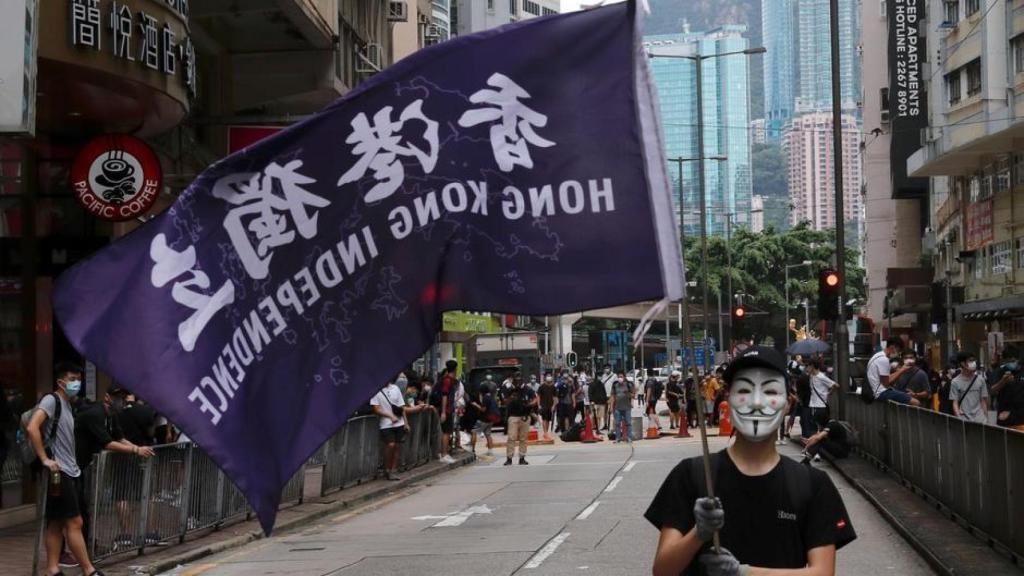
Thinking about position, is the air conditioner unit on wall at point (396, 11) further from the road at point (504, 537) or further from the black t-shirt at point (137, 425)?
the black t-shirt at point (137, 425)

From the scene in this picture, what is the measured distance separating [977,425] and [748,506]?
10014 mm

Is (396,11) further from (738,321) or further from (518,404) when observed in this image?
(518,404)

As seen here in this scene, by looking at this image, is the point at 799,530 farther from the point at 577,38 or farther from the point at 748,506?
the point at 577,38

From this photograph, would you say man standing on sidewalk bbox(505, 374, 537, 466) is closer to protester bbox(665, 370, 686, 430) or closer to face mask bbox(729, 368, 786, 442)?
protester bbox(665, 370, 686, 430)

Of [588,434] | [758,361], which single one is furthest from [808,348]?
[758,361]

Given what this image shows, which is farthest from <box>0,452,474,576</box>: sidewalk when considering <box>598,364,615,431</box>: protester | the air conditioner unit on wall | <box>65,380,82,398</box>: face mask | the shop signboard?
the air conditioner unit on wall

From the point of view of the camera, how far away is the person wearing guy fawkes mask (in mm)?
4848

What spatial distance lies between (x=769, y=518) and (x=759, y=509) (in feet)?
0.13

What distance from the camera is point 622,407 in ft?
125

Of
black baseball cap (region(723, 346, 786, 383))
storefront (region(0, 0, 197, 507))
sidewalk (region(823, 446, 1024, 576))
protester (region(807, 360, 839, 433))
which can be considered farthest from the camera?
protester (region(807, 360, 839, 433))

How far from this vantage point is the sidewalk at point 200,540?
1466 centimetres

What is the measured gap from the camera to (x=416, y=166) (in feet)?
19.7

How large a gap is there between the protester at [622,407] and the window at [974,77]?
15.6 metres

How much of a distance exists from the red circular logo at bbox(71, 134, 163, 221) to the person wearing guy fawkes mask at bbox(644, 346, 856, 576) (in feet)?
49.2
